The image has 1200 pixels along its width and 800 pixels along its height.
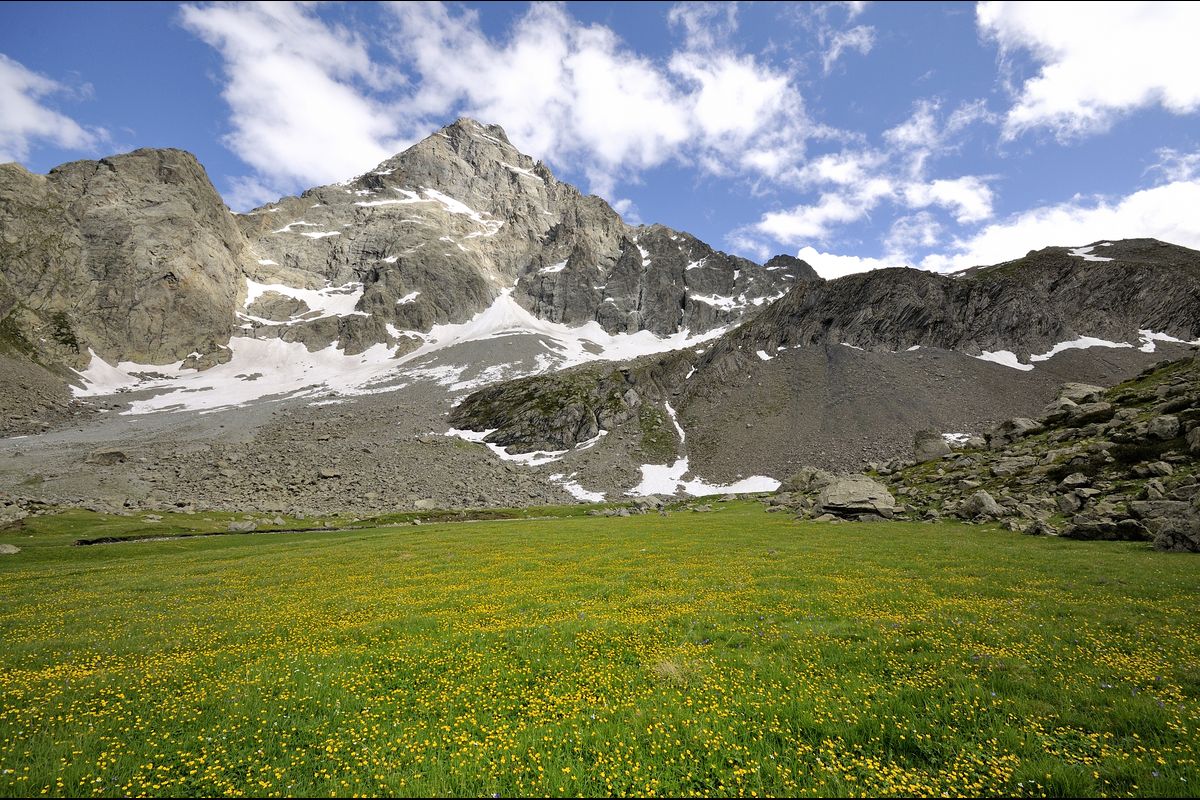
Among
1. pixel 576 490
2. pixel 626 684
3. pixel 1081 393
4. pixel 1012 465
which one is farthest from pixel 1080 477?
pixel 576 490

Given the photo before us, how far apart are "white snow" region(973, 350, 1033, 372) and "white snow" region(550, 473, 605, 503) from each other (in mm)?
121697

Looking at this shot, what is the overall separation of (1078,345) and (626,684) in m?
191

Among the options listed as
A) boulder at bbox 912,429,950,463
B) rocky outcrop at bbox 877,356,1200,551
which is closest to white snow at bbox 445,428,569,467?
boulder at bbox 912,429,950,463

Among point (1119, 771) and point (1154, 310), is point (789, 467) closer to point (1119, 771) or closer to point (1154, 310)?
point (1119, 771)

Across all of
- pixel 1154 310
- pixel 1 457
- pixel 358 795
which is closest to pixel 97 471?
pixel 1 457

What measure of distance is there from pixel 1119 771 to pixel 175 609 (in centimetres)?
2866

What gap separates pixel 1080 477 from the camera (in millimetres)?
38906

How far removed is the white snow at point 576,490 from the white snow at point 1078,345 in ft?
435

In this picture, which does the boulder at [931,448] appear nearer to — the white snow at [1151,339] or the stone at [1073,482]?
the stone at [1073,482]

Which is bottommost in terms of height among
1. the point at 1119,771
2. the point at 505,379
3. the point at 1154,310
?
the point at 1119,771

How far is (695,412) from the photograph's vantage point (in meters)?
143

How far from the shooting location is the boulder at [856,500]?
47406 mm

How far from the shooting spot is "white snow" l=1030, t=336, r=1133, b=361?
136 metres

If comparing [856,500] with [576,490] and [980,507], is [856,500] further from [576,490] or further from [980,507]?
[576,490]
